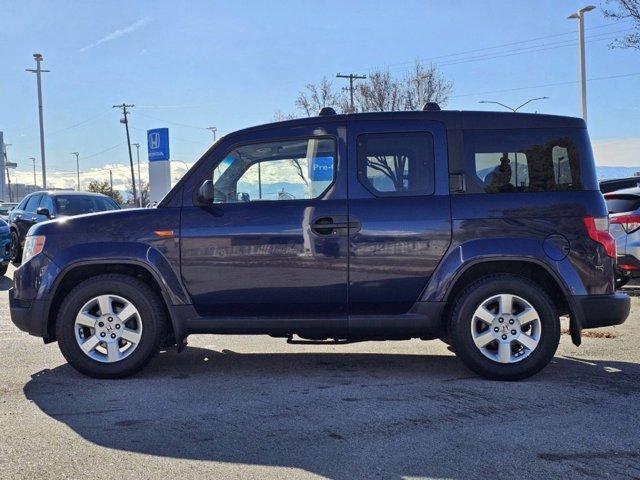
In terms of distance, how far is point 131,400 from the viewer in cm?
462

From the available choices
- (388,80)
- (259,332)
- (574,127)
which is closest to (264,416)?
(259,332)

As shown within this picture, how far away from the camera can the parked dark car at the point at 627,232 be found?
854 cm

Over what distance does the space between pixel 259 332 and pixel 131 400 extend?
1.09 metres

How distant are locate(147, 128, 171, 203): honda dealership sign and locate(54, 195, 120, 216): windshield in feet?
19.9

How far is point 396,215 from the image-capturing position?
16.3 ft

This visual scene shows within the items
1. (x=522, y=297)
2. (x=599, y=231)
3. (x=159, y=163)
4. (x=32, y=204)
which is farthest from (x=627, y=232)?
(x=159, y=163)

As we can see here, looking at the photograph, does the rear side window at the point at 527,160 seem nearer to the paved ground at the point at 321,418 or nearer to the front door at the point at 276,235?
the front door at the point at 276,235

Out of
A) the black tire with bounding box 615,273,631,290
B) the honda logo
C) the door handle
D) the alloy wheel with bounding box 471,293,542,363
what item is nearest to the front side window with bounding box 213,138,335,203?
the door handle

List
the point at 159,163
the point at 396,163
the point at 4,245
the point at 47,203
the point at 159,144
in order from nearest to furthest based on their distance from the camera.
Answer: the point at 396,163 < the point at 4,245 < the point at 47,203 < the point at 159,163 < the point at 159,144

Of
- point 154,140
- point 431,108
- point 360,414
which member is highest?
point 154,140

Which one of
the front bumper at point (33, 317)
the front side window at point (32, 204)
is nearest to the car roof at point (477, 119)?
the front bumper at point (33, 317)

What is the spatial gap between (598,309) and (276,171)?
2.79 m

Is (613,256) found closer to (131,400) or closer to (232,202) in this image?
(232,202)

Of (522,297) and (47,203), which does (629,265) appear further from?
(47,203)
